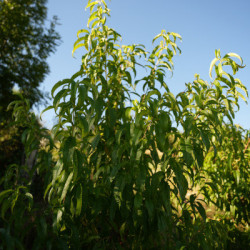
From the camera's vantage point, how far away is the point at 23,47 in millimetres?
9031

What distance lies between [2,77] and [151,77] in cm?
832

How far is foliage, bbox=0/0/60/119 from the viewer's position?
27.7ft

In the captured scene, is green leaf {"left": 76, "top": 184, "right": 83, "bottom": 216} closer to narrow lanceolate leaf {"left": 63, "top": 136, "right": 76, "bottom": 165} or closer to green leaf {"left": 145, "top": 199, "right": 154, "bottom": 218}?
narrow lanceolate leaf {"left": 63, "top": 136, "right": 76, "bottom": 165}

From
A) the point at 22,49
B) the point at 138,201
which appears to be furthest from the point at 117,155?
the point at 22,49

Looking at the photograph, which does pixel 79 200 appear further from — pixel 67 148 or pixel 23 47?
pixel 23 47

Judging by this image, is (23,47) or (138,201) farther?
(23,47)

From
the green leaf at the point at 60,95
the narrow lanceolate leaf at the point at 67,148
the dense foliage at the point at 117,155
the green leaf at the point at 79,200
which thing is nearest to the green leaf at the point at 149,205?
the dense foliage at the point at 117,155

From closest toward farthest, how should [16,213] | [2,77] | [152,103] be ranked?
[16,213]
[152,103]
[2,77]

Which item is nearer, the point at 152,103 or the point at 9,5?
the point at 152,103

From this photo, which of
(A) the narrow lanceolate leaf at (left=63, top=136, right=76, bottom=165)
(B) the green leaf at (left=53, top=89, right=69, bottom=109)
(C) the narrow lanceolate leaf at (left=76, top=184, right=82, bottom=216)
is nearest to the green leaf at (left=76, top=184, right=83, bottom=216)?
(C) the narrow lanceolate leaf at (left=76, top=184, right=82, bottom=216)

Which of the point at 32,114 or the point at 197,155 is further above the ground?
the point at 32,114

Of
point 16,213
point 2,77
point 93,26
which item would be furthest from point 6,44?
point 16,213

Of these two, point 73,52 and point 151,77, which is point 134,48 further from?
point 73,52

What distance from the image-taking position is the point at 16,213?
1.18 meters
